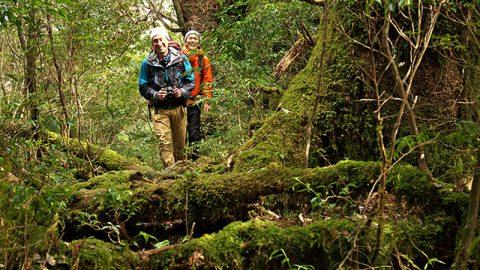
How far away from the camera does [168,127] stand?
7.86 m

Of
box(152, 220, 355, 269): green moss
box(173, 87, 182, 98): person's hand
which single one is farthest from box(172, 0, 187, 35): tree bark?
box(152, 220, 355, 269): green moss

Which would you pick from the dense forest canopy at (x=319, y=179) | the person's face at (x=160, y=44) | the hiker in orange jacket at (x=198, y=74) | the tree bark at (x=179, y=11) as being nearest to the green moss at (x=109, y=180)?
the dense forest canopy at (x=319, y=179)

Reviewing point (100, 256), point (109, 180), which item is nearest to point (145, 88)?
point (109, 180)

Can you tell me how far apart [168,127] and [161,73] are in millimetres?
743

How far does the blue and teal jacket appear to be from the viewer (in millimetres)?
7551

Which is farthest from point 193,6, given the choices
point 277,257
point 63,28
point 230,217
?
point 277,257

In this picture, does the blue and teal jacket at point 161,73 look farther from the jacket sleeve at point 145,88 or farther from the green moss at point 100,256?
the green moss at point 100,256

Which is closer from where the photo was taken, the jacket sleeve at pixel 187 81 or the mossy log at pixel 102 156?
the jacket sleeve at pixel 187 81

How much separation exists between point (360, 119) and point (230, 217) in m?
1.60

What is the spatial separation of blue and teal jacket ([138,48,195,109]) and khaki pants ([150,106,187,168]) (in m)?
0.22

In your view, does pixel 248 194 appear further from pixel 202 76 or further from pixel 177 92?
pixel 202 76

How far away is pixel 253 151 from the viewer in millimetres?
5348

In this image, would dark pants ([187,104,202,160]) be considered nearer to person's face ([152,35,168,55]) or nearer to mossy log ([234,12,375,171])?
person's face ([152,35,168,55])

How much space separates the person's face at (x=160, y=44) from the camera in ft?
24.3
